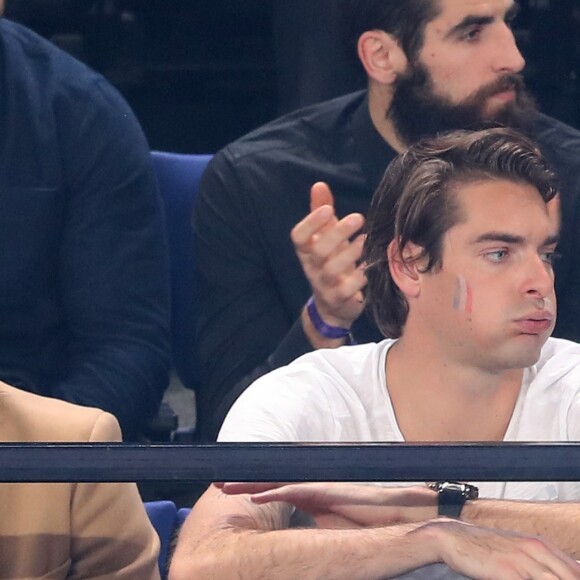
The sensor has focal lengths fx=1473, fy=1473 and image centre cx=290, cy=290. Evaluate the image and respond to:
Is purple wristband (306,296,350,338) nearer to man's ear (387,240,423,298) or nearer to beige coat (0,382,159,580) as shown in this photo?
man's ear (387,240,423,298)

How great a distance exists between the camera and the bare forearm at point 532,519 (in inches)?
57.4

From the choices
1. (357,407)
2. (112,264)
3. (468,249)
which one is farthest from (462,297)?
(112,264)

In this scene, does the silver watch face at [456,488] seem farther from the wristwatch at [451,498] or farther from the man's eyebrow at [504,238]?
the man's eyebrow at [504,238]

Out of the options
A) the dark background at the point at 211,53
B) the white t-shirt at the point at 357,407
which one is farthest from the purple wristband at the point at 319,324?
the dark background at the point at 211,53

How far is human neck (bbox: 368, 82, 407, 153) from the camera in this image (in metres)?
2.10

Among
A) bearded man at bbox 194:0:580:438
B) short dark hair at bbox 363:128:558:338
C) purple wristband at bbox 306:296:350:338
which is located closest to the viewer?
short dark hair at bbox 363:128:558:338

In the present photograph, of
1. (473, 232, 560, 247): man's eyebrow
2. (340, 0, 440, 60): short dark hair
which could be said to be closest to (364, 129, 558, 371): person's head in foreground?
(473, 232, 560, 247): man's eyebrow

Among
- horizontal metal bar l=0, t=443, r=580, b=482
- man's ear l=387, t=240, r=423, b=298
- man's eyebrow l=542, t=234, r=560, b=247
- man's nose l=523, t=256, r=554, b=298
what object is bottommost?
man's ear l=387, t=240, r=423, b=298

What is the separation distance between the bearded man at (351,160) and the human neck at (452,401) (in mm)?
303

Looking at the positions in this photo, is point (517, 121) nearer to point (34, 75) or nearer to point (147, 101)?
point (34, 75)

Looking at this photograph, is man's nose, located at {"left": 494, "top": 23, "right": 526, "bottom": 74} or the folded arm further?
man's nose, located at {"left": 494, "top": 23, "right": 526, "bottom": 74}

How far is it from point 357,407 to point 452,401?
4.3 inches

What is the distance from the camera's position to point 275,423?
5.17ft

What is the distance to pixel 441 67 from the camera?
2.09 m
